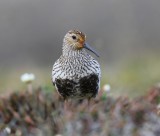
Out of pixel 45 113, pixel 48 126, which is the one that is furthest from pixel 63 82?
pixel 48 126

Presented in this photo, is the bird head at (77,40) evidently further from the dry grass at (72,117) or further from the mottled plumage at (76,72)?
the dry grass at (72,117)

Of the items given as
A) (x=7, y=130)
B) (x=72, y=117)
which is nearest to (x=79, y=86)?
(x=7, y=130)

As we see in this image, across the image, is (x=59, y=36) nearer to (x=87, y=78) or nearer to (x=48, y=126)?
(x=87, y=78)

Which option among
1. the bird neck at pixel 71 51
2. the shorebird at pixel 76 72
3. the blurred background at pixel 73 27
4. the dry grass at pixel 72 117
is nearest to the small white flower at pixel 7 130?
the dry grass at pixel 72 117

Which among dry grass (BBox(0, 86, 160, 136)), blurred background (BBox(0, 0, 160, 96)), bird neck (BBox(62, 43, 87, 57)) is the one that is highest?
blurred background (BBox(0, 0, 160, 96))

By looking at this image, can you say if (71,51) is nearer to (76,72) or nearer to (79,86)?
(76,72)

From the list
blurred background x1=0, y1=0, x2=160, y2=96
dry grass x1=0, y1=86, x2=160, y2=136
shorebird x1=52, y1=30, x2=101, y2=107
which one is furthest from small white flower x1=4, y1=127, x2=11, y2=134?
blurred background x1=0, y1=0, x2=160, y2=96

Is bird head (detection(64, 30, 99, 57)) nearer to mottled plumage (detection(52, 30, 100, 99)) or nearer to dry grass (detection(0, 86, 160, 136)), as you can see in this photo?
mottled plumage (detection(52, 30, 100, 99))
